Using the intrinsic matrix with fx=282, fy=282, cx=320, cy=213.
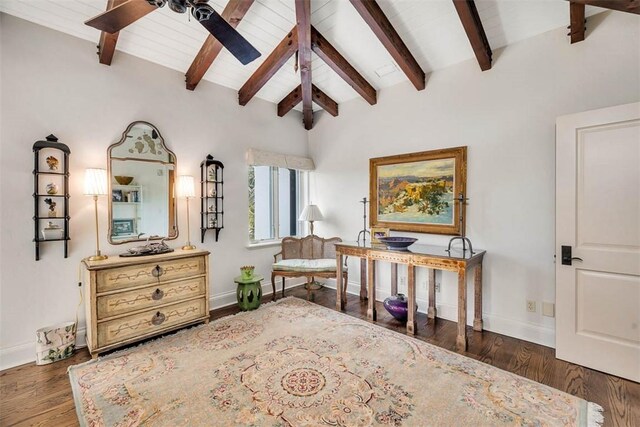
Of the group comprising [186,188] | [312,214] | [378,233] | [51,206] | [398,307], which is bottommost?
[398,307]

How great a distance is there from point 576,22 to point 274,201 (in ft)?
13.1

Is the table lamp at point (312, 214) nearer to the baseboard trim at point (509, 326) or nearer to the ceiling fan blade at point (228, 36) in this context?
the baseboard trim at point (509, 326)

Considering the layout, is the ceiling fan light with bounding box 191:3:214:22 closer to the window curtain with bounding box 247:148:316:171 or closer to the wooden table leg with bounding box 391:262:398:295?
the window curtain with bounding box 247:148:316:171

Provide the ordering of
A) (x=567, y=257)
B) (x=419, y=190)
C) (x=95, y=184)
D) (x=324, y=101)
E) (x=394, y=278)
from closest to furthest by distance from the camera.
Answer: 1. (x=567, y=257)
2. (x=95, y=184)
3. (x=419, y=190)
4. (x=394, y=278)
5. (x=324, y=101)

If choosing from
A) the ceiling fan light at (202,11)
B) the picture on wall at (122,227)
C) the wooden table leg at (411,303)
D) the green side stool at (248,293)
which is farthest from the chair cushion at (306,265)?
the ceiling fan light at (202,11)

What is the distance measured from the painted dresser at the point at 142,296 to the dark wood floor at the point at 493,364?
0.37 m

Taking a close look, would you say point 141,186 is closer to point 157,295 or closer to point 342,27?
point 157,295

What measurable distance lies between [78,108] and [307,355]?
10.4ft

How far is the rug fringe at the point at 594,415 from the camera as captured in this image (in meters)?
1.70

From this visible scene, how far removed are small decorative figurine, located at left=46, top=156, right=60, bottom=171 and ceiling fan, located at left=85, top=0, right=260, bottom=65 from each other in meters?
1.37

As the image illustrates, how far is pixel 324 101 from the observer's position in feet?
13.8

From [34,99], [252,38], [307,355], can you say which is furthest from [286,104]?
[307,355]

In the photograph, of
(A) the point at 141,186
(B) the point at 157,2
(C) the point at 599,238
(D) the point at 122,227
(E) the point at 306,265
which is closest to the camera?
(B) the point at 157,2

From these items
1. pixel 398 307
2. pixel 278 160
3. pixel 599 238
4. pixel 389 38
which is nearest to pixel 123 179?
pixel 278 160
